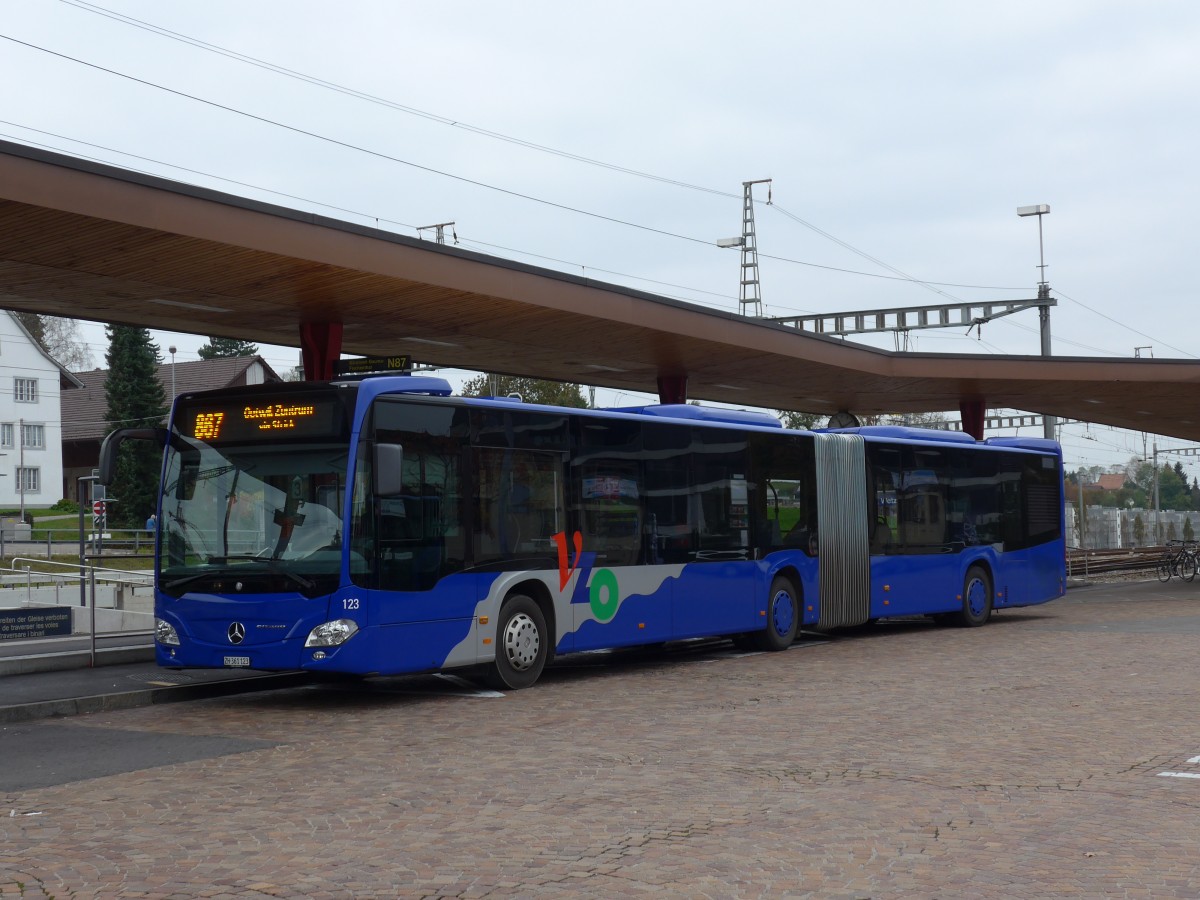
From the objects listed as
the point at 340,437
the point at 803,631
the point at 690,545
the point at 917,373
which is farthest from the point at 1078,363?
the point at 340,437

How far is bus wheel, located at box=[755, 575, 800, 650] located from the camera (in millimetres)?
19203

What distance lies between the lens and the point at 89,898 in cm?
634

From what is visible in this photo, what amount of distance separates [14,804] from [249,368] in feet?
262

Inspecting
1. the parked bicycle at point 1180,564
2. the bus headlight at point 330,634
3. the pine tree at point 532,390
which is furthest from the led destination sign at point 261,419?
the pine tree at point 532,390

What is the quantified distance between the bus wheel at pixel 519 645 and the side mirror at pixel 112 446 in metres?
3.83

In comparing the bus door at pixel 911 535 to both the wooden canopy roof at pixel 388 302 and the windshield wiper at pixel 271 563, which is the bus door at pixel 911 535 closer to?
the wooden canopy roof at pixel 388 302

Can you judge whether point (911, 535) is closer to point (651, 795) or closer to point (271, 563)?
point (271, 563)

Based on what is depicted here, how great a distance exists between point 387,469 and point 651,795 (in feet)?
17.1

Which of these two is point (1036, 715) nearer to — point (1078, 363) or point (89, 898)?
point (89, 898)

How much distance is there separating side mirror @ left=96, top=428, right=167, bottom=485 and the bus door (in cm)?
1117

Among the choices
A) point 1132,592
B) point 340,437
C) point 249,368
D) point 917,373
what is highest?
point 249,368

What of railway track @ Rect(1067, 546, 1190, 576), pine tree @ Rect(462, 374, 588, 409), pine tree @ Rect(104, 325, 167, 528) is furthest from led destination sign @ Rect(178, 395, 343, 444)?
pine tree @ Rect(104, 325, 167, 528)

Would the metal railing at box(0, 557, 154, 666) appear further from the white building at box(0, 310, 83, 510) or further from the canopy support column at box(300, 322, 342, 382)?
the white building at box(0, 310, 83, 510)

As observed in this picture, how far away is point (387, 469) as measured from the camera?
13016 mm
